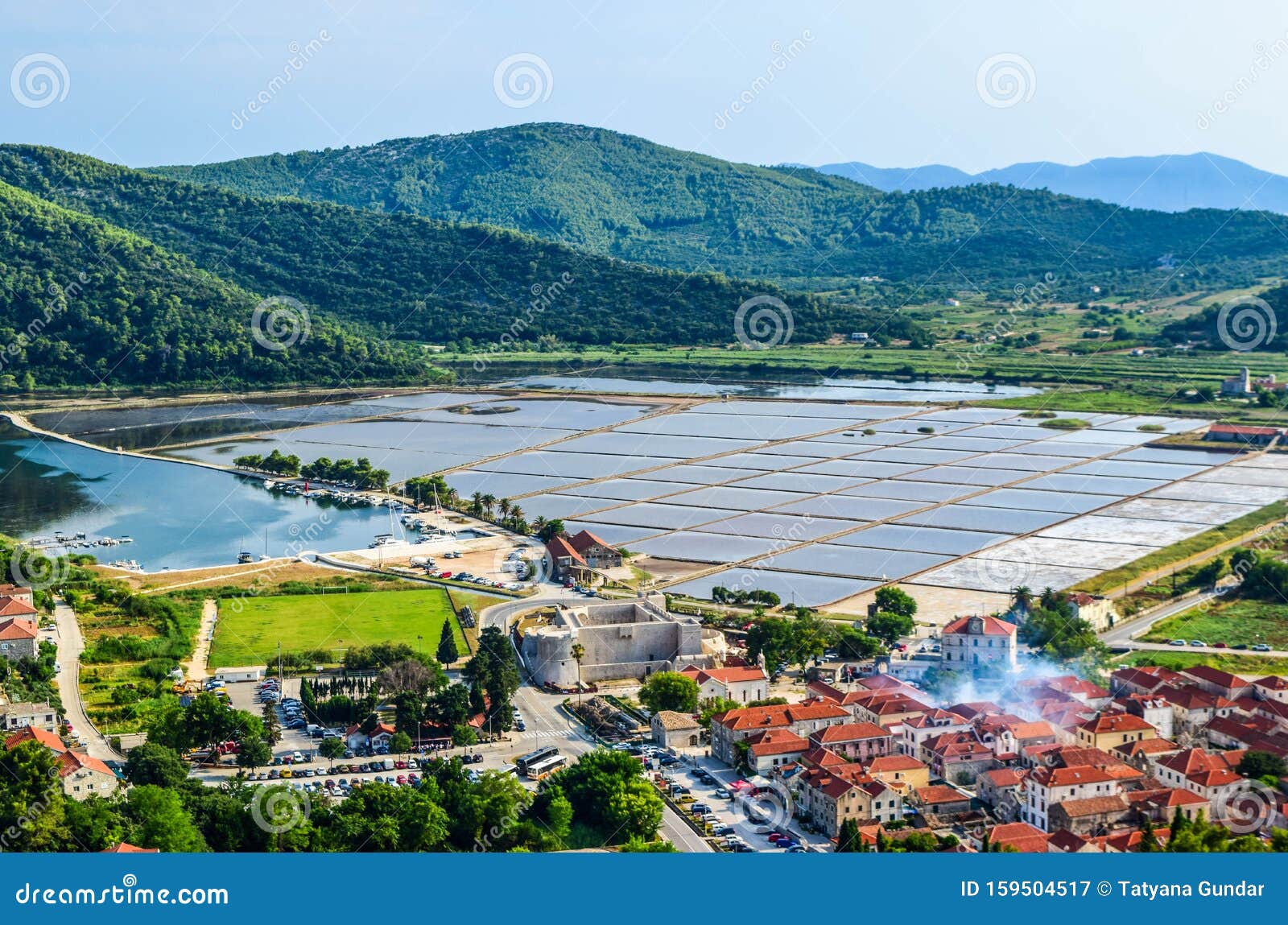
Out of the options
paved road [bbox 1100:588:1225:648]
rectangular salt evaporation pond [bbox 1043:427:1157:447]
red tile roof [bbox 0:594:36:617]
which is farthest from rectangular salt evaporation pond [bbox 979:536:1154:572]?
red tile roof [bbox 0:594:36:617]

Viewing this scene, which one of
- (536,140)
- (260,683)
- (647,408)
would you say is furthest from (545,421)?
(536,140)

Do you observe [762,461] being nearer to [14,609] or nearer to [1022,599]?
[1022,599]

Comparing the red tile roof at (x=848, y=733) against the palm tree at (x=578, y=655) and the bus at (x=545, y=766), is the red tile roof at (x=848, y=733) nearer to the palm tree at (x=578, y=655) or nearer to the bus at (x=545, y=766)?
the bus at (x=545, y=766)

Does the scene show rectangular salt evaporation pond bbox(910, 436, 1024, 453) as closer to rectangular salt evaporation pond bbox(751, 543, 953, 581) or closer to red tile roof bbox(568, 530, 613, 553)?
rectangular salt evaporation pond bbox(751, 543, 953, 581)

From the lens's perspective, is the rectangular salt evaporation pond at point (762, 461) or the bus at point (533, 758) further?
the rectangular salt evaporation pond at point (762, 461)

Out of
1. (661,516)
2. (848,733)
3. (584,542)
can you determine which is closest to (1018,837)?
(848,733)

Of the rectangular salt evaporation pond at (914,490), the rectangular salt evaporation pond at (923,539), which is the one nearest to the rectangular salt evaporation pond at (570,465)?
the rectangular salt evaporation pond at (914,490)

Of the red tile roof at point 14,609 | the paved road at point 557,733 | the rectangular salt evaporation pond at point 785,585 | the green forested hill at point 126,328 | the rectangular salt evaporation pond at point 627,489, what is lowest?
the paved road at point 557,733
